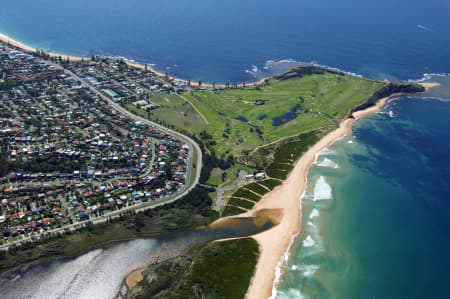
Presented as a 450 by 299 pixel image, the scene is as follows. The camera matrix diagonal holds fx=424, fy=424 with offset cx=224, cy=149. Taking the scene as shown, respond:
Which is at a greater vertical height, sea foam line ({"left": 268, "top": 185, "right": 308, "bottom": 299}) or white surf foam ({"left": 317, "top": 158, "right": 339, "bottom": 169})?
white surf foam ({"left": 317, "top": 158, "right": 339, "bottom": 169})

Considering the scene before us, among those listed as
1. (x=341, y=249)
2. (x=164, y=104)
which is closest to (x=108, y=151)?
(x=164, y=104)

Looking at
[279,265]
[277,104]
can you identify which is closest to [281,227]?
[279,265]

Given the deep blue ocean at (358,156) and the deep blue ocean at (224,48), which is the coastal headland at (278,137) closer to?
the deep blue ocean at (358,156)

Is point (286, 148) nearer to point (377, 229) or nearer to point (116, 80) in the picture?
point (377, 229)

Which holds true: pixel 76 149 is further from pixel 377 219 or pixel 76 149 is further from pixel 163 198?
pixel 377 219

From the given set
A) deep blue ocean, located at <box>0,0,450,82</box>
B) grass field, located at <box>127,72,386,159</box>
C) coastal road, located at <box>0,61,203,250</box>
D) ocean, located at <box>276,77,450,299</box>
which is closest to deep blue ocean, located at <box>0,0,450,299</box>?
ocean, located at <box>276,77,450,299</box>

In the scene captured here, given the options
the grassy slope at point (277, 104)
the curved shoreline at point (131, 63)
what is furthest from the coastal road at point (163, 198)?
the curved shoreline at point (131, 63)

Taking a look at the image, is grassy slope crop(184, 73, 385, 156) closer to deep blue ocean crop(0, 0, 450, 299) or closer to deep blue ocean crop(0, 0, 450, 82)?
deep blue ocean crop(0, 0, 450, 299)

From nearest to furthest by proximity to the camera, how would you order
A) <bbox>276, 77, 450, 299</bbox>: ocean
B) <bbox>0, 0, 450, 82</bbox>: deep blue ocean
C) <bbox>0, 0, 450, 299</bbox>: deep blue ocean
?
<bbox>276, 77, 450, 299</bbox>: ocean, <bbox>0, 0, 450, 299</bbox>: deep blue ocean, <bbox>0, 0, 450, 82</bbox>: deep blue ocean
